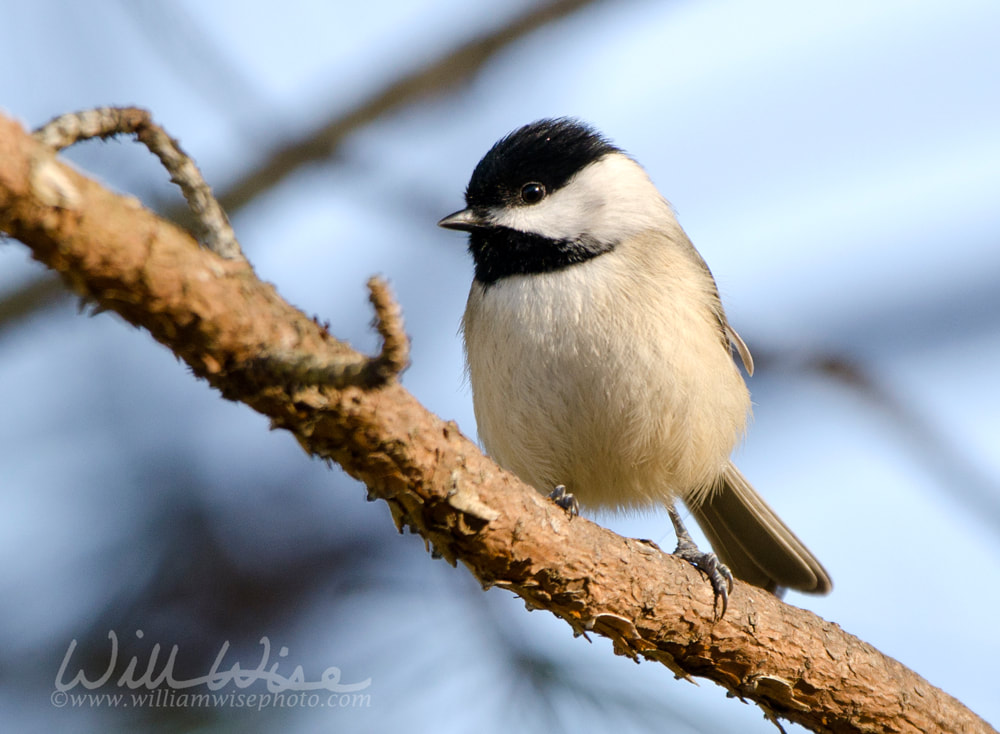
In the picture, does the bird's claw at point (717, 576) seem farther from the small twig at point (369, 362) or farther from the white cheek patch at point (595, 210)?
the small twig at point (369, 362)

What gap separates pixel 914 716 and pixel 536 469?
1266 mm

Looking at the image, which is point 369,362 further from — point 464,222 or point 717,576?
point 464,222

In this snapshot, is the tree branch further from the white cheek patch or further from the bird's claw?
the white cheek patch

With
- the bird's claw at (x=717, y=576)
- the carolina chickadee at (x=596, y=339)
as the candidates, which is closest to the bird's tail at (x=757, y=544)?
the carolina chickadee at (x=596, y=339)

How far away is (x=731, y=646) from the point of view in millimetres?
2242

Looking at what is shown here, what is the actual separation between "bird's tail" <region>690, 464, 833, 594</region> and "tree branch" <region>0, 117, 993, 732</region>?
104cm

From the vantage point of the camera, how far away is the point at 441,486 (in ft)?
5.34

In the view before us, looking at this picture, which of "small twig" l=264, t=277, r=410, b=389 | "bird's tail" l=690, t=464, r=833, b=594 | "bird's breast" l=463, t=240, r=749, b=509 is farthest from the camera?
"bird's tail" l=690, t=464, r=833, b=594

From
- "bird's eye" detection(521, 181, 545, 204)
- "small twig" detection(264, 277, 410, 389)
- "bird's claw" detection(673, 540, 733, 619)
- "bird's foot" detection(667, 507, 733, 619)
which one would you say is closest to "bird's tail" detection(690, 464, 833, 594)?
"bird's foot" detection(667, 507, 733, 619)

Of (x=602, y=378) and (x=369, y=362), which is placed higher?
(x=602, y=378)

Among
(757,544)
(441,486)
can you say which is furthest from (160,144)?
(757,544)

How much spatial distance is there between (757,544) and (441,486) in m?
2.11

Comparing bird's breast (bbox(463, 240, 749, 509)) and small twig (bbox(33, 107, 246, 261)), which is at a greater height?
bird's breast (bbox(463, 240, 749, 509))

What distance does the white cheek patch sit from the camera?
2.96 metres
